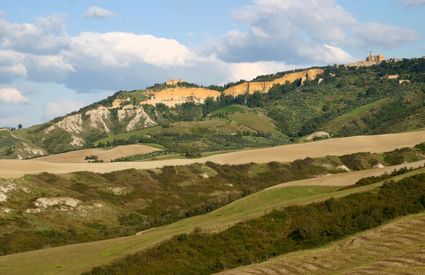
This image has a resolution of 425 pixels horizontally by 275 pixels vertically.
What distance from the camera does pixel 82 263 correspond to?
2245 inches

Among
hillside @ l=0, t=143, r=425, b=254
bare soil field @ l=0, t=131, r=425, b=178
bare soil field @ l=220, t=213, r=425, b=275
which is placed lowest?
hillside @ l=0, t=143, r=425, b=254

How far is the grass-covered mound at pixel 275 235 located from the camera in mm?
51688

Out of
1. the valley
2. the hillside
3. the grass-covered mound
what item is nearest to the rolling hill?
the hillside

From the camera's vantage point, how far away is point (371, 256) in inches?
1442

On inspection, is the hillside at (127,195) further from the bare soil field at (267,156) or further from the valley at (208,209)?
the bare soil field at (267,156)

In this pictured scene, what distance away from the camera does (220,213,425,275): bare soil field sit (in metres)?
32.1

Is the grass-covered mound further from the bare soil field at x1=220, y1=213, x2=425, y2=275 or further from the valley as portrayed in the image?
the bare soil field at x1=220, y1=213, x2=425, y2=275

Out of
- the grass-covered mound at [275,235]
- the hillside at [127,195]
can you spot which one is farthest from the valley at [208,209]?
the hillside at [127,195]

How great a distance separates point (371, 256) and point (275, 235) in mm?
20051

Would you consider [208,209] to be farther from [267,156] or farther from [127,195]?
[267,156]

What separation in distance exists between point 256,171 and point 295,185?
272ft

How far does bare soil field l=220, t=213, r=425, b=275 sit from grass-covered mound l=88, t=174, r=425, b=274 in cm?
820

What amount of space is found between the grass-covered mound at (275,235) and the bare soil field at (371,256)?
820cm

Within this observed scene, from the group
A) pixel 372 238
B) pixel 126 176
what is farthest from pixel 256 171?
pixel 372 238
